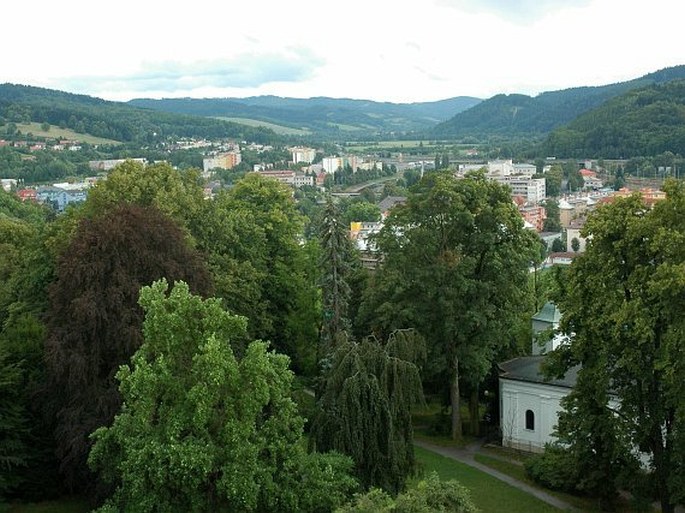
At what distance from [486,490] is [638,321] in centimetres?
867

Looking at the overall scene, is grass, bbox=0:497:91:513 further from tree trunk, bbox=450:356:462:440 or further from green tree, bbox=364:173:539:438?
tree trunk, bbox=450:356:462:440

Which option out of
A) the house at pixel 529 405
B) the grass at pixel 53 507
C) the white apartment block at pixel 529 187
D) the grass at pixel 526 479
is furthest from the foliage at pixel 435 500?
the white apartment block at pixel 529 187

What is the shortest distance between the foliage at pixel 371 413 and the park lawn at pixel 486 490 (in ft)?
8.38

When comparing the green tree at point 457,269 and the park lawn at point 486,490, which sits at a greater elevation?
the green tree at point 457,269

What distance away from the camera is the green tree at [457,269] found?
2833 centimetres

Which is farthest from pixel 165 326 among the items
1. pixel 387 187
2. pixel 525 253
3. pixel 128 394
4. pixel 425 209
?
pixel 387 187

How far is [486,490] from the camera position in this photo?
2494 centimetres

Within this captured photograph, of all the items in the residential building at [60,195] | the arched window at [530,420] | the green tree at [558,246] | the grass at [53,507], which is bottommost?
the green tree at [558,246]

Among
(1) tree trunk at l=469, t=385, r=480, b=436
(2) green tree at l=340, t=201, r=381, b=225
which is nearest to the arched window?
(1) tree trunk at l=469, t=385, r=480, b=436

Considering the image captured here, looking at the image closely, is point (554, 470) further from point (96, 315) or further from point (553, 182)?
point (553, 182)

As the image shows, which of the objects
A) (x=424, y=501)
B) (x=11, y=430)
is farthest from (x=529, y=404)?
(x=11, y=430)

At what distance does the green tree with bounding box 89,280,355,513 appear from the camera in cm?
1528

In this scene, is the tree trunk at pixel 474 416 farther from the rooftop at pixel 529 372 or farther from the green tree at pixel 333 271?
the green tree at pixel 333 271

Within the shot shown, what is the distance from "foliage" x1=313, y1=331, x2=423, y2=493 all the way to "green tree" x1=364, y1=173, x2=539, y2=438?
28.7 ft
